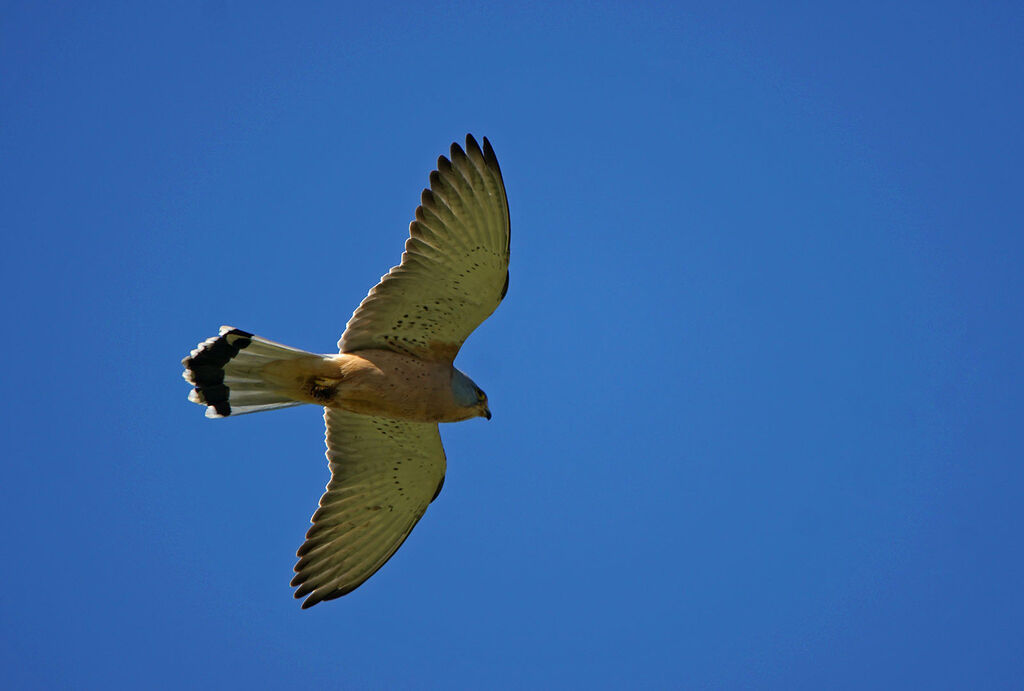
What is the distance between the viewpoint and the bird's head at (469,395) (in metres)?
7.51

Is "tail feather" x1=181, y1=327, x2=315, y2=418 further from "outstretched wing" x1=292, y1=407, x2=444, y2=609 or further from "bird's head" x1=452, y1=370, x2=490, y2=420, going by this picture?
"bird's head" x1=452, y1=370, x2=490, y2=420

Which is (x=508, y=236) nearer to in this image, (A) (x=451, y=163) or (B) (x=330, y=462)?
(A) (x=451, y=163)

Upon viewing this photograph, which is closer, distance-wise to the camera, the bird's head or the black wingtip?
the black wingtip

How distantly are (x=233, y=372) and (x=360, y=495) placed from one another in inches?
67.7

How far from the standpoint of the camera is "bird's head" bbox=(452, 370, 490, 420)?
751cm

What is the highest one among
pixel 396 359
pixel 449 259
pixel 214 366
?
pixel 449 259

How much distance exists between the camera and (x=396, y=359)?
7426 mm

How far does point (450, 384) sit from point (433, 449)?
98 cm

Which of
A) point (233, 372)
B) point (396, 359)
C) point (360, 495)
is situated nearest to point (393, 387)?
point (396, 359)

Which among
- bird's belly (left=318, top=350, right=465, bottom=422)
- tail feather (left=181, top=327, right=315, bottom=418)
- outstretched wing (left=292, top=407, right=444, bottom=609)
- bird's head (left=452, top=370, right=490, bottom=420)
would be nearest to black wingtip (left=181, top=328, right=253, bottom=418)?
tail feather (left=181, top=327, right=315, bottom=418)

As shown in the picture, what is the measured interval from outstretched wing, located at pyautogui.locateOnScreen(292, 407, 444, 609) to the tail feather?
38.5 inches

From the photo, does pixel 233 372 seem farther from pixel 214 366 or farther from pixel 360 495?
pixel 360 495

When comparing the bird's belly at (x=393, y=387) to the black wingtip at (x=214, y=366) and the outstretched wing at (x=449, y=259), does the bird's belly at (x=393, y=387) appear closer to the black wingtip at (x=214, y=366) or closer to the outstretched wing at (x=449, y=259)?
the outstretched wing at (x=449, y=259)

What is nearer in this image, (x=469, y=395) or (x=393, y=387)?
(x=393, y=387)
